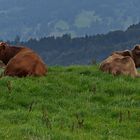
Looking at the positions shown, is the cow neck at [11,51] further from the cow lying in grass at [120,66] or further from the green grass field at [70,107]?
the cow lying in grass at [120,66]

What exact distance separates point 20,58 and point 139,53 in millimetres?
6979

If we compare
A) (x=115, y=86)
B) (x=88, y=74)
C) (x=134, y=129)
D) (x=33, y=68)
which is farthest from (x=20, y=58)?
(x=134, y=129)

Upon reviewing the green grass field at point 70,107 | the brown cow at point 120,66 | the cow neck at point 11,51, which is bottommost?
the green grass field at point 70,107

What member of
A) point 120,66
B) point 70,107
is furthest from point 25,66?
point 70,107

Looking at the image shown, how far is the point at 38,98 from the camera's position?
53.6 feet

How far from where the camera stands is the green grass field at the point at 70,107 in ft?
39.4

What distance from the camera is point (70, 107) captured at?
50.8ft

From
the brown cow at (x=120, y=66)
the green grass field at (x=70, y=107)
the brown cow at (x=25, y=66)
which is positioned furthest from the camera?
the brown cow at (x=120, y=66)

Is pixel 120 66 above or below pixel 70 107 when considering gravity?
above

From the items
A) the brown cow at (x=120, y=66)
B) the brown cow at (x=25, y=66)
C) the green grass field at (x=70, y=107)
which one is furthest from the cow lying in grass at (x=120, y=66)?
the brown cow at (x=25, y=66)

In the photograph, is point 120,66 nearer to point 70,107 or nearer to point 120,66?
point 120,66

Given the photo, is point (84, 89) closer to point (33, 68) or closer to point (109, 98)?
point (109, 98)

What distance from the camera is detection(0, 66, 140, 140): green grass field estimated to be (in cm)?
1200

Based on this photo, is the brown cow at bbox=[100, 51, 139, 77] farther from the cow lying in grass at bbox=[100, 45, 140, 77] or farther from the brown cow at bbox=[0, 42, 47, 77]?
the brown cow at bbox=[0, 42, 47, 77]
